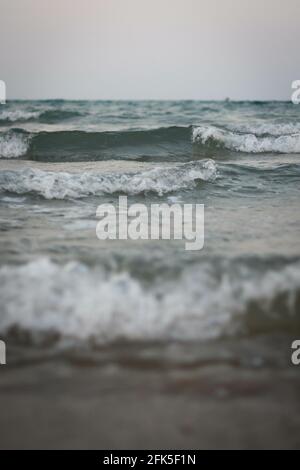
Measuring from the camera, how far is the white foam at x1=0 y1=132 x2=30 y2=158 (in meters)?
7.89

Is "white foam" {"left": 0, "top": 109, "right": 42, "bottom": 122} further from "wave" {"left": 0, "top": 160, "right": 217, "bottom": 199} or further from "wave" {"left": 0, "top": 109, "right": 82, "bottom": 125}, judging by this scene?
"wave" {"left": 0, "top": 160, "right": 217, "bottom": 199}

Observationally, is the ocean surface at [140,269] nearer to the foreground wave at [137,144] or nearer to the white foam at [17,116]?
the foreground wave at [137,144]

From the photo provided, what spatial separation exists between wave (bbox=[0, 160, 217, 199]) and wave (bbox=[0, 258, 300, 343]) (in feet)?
7.87

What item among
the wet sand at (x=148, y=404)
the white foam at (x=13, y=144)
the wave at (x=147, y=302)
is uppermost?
the white foam at (x=13, y=144)

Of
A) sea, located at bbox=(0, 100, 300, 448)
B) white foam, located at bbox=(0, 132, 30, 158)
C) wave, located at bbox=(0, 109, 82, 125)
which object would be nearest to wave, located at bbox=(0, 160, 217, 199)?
sea, located at bbox=(0, 100, 300, 448)

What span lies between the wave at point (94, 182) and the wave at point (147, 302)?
240 centimetres

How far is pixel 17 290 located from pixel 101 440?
3.46 ft

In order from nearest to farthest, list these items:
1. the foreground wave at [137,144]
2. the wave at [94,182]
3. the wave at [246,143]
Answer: the wave at [94,182] → the foreground wave at [137,144] → the wave at [246,143]

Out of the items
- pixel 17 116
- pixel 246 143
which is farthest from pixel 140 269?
pixel 17 116

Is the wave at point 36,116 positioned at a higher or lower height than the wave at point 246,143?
higher

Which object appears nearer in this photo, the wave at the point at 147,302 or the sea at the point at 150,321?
the sea at the point at 150,321

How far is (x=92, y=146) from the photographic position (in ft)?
28.4

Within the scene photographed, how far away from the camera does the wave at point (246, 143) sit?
8.70 meters

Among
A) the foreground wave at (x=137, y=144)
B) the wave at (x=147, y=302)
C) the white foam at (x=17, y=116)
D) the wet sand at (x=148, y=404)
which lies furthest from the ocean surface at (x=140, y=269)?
the white foam at (x=17, y=116)
